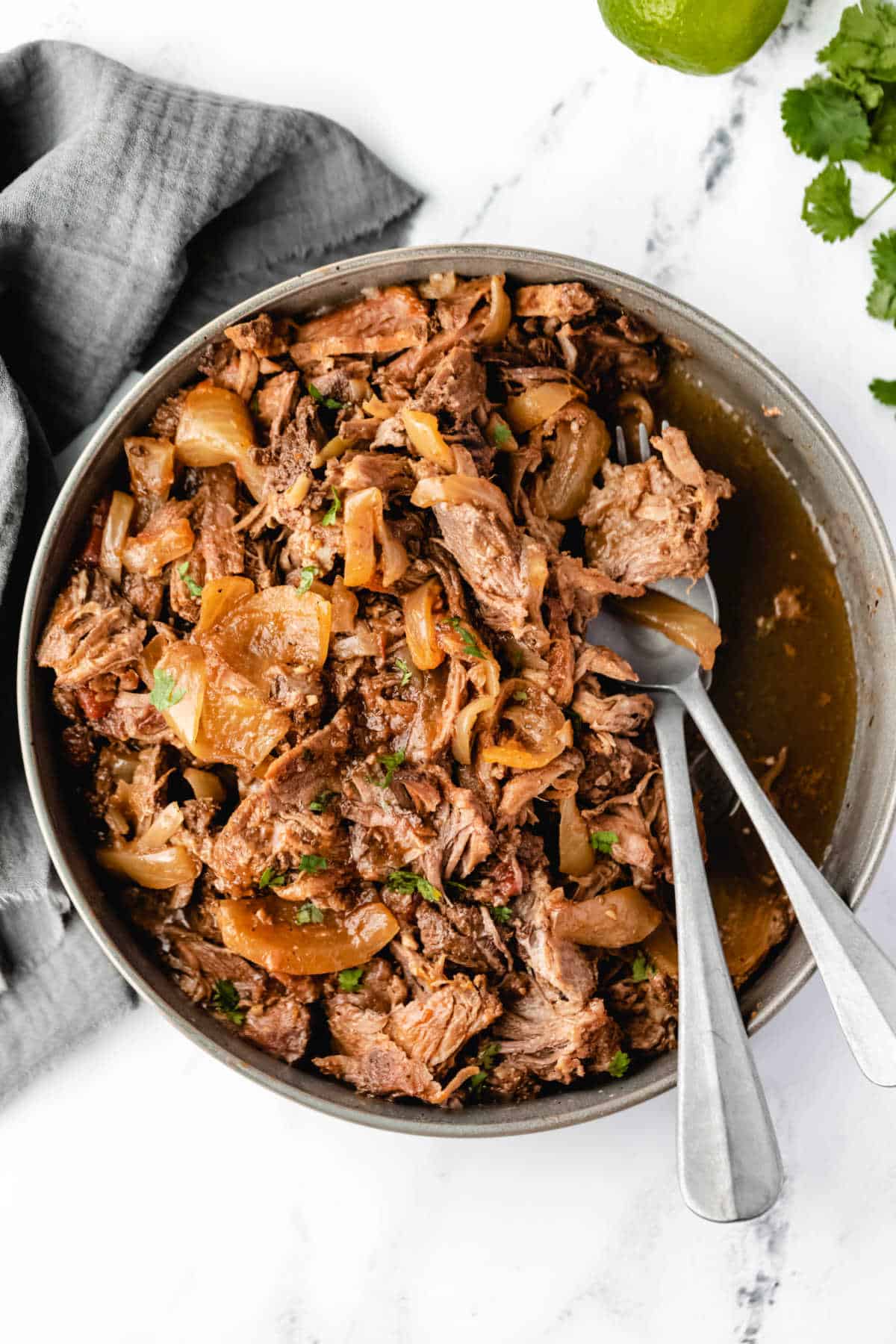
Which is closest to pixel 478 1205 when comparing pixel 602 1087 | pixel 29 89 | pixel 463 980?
pixel 602 1087

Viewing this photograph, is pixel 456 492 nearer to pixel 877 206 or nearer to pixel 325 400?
pixel 325 400

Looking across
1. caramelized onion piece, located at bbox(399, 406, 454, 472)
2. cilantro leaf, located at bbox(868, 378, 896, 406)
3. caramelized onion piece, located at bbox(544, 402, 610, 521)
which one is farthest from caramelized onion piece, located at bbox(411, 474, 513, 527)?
cilantro leaf, located at bbox(868, 378, 896, 406)

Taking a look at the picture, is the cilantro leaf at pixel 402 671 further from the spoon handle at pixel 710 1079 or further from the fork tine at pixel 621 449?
the fork tine at pixel 621 449

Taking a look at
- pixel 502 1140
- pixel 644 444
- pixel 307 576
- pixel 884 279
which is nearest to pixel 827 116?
pixel 884 279

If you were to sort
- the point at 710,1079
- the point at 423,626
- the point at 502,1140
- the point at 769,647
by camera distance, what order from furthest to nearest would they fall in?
1. the point at 502,1140
2. the point at 769,647
3. the point at 423,626
4. the point at 710,1079

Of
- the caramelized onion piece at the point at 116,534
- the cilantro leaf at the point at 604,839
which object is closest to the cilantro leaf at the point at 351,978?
the cilantro leaf at the point at 604,839

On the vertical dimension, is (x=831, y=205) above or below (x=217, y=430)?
above

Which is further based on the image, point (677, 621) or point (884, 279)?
point (884, 279)

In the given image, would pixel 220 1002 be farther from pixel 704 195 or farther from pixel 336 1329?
pixel 704 195
